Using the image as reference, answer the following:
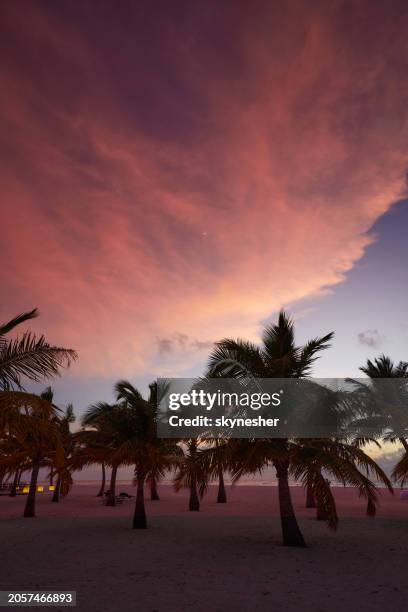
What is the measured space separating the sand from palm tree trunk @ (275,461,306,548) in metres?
0.47

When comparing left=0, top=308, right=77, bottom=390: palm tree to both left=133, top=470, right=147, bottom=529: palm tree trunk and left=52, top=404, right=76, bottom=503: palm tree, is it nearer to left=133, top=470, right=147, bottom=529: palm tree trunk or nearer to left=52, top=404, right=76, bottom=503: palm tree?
left=133, top=470, right=147, bottom=529: palm tree trunk

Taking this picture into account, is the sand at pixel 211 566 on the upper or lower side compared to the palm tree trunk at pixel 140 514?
lower

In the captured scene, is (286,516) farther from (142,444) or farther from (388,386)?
(388,386)

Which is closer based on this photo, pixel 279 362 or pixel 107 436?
pixel 279 362

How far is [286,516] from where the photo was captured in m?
12.7

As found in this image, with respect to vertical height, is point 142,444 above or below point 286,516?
above

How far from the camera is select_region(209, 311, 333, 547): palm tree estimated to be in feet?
41.6

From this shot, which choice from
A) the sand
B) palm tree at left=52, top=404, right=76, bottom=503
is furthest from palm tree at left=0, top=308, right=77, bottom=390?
palm tree at left=52, top=404, right=76, bottom=503

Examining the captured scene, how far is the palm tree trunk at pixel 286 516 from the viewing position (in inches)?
493

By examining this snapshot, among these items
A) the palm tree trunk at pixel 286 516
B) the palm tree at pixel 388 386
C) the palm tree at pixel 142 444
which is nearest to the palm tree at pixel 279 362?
the palm tree trunk at pixel 286 516

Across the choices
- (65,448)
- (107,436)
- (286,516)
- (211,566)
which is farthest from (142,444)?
(65,448)

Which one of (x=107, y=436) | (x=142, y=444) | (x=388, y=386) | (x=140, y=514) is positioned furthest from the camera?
(x=388, y=386)

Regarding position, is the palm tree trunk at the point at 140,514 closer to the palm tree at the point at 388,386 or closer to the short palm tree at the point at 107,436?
the short palm tree at the point at 107,436

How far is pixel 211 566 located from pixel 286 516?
11.1ft
